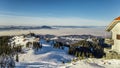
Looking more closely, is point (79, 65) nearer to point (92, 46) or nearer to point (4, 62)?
point (4, 62)

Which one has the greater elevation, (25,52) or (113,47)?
(113,47)

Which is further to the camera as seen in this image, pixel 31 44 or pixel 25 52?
pixel 31 44

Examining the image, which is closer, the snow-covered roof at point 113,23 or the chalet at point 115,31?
the snow-covered roof at point 113,23

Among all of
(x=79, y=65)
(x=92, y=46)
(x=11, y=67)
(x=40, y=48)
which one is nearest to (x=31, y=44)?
(x=40, y=48)

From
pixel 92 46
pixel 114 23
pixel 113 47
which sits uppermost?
A: pixel 114 23

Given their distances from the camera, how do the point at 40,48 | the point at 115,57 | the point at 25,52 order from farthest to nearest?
the point at 40,48, the point at 25,52, the point at 115,57

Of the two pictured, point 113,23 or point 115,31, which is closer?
point 113,23

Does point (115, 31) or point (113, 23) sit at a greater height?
point (113, 23)

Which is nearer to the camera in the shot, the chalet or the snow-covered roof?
the snow-covered roof
